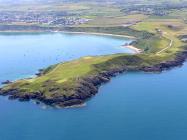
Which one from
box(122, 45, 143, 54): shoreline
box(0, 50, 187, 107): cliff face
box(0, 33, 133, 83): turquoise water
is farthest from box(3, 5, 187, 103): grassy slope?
box(0, 33, 133, 83): turquoise water

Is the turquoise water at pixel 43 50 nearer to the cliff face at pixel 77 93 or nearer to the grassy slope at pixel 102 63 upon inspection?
the grassy slope at pixel 102 63

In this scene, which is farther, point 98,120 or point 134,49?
point 134,49

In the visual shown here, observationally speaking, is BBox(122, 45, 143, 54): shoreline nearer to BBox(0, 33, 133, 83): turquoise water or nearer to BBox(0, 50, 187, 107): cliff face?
BBox(0, 33, 133, 83): turquoise water

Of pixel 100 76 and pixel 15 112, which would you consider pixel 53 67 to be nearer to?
pixel 100 76

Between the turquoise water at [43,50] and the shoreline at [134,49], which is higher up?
the shoreline at [134,49]

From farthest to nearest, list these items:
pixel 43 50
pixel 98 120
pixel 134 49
Result: 1. pixel 43 50
2. pixel 134 49
3. pixel 98 120

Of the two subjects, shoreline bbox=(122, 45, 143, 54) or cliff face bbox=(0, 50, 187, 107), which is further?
shoreline bbox=(122, 45, 143, 54)

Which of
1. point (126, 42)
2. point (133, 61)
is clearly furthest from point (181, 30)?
point (133, 61)

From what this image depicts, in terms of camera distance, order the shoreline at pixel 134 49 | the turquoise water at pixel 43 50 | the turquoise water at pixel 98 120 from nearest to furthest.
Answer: the turquoise water at pixel 98 120
the turquoise water at pixel 43 50
the shoreline at pixel 134 49

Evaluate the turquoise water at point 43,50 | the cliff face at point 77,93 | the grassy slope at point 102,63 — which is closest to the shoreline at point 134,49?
the grassy slope at point 102,63

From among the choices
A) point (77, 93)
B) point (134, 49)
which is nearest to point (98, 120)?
point (77, 93)

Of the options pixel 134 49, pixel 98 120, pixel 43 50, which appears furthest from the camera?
pixel 43 50

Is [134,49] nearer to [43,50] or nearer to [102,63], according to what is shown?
[43,50]
